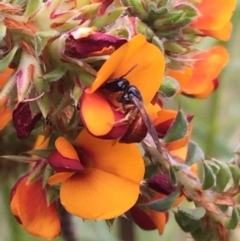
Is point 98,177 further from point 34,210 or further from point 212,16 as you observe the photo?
point 212,16

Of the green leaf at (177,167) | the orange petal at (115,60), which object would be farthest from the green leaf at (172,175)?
the orange petal at (115,60)

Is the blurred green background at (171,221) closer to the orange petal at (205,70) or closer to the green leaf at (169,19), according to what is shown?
the orange petal at (205,70)

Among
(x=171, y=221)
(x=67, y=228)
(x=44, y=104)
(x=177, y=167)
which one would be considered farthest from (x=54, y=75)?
(x=171, y=221)

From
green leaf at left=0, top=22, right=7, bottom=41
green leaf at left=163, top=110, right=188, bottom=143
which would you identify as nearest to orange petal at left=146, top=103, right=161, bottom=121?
green leaf at left=163, top=110, right=188, bottom=143

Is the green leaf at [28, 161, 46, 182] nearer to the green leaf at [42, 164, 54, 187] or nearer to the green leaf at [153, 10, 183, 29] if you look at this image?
the green leaf at [42, 164, 54, 187]

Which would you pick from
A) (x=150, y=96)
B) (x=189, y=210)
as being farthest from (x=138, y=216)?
(x=150, y=96)

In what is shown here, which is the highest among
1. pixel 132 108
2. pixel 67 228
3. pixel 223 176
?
pixel 132 108
